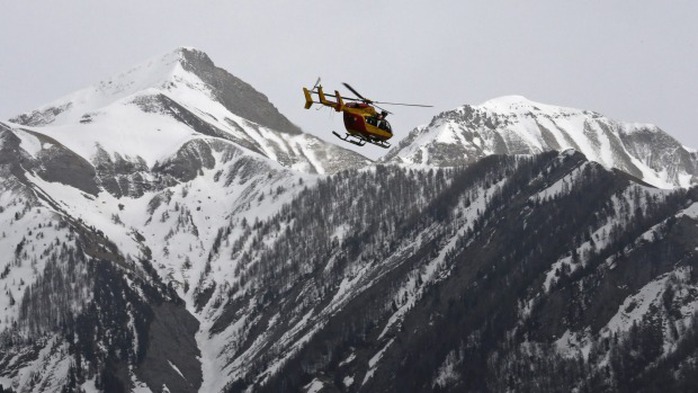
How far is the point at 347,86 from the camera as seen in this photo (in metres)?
195

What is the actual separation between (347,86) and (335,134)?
6660mm

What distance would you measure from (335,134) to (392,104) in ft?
30.4

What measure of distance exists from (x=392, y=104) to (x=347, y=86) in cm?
715

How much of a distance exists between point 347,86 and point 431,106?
1178 centimetres

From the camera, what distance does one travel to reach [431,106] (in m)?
193

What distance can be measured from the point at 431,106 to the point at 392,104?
23.9 ft

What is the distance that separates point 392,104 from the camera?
650 feet

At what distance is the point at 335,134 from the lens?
195500 millimetres

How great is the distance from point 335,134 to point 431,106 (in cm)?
1353
